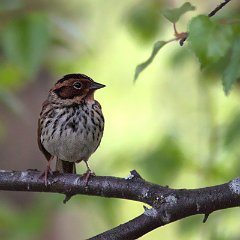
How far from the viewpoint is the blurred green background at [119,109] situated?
4.52m

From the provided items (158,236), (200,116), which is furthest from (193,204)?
(158,236)

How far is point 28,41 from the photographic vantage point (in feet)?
14.2

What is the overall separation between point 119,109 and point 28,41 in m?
4.39

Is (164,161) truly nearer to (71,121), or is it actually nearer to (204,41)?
(71,121)

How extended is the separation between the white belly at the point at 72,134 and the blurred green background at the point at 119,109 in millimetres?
264

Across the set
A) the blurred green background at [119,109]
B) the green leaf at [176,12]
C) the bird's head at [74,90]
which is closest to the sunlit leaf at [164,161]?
the blurred green background at [119,109]

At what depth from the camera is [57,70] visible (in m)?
6.13

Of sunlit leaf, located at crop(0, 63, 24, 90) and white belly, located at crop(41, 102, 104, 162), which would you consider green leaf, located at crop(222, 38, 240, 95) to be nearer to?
white belly, located at crop(41, 102, 104, 162)

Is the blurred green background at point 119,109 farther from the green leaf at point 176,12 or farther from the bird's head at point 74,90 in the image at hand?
the green leaf at point 176,12

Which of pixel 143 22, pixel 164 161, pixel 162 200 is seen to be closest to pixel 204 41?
pixel 162 200

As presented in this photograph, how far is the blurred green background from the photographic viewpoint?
452 cm

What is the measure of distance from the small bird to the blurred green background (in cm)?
19

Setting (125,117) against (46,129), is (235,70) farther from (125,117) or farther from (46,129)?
(125,117)

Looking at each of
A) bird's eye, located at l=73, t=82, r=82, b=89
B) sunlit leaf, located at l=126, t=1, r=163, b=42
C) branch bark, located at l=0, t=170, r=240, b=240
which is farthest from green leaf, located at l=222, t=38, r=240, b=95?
sunlit leaf, located at l=126, t=1, r=163, b=42
